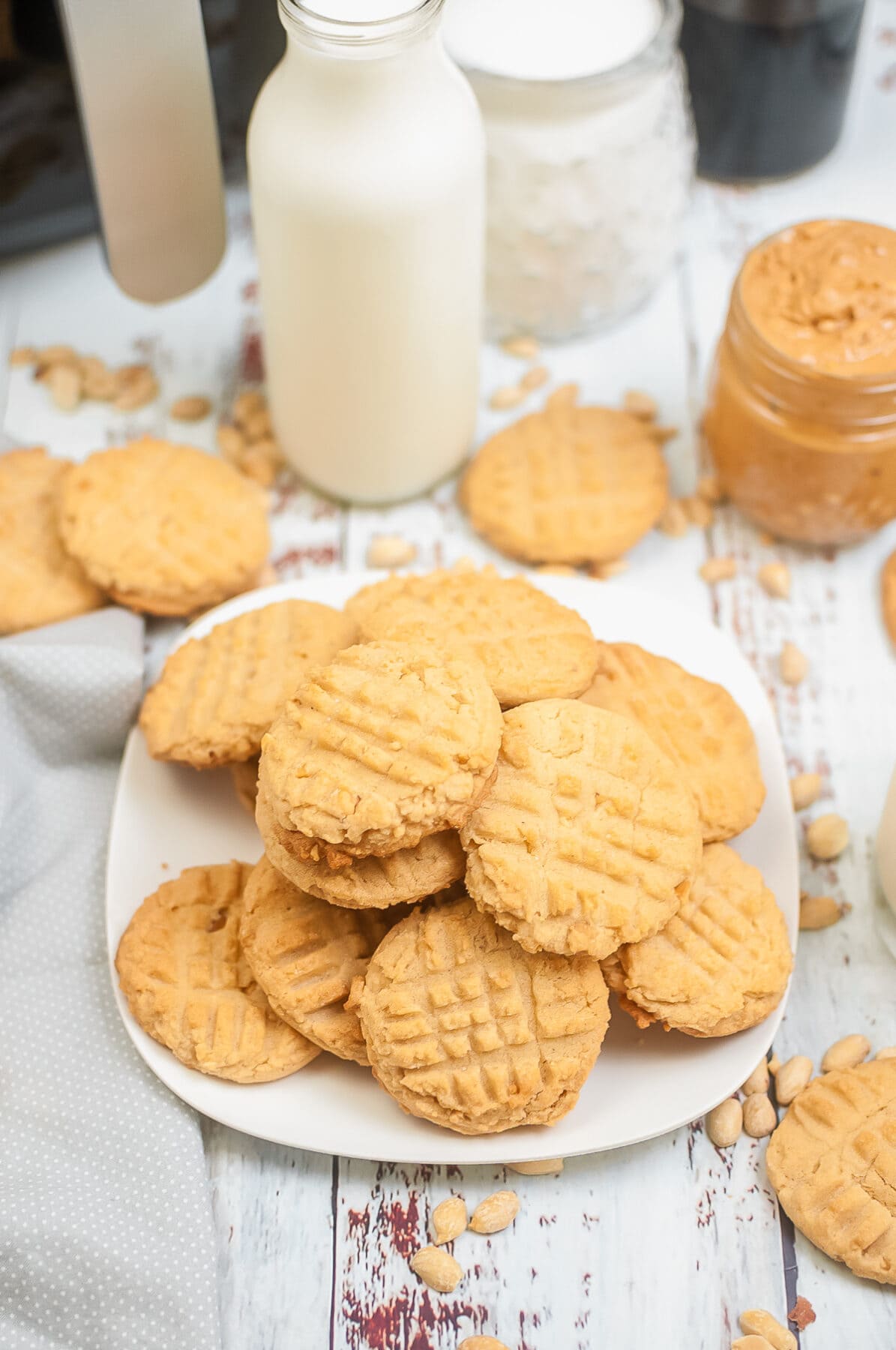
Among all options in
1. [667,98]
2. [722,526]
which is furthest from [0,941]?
[667,98]

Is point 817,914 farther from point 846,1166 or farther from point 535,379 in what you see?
point 535,379

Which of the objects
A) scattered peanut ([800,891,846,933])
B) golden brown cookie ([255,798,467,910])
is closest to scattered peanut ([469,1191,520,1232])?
golden brown cookie ([255,798,467,910])

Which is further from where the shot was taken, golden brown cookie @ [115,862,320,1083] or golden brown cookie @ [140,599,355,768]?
golden brown cookie @ [140,599,355,768]

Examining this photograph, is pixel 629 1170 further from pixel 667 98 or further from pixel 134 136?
pixel 667 98

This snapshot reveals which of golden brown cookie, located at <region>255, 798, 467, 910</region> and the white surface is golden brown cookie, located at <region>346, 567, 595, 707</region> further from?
the white surface

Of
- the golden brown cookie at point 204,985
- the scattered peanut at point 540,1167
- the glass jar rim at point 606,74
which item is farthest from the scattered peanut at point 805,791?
the glass jar rim at point 606,74

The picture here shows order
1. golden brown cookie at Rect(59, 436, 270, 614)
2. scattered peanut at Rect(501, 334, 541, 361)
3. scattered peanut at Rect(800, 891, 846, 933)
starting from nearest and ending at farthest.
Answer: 1. scattered peanut at Rect(800, 891, 846, 933)
2. golden brown cookie at Rect(59, 436, 270, 614)
3. scattered peanut at Rect(501, 334, 541, 361)

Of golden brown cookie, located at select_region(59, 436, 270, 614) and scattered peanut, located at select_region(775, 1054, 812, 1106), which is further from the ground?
golden brown cookie, located at select_region(59, 436, 270, 614)

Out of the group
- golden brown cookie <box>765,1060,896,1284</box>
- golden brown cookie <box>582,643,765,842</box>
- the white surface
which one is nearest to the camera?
golden brown cookie <box>765,1060,896,1284</box>

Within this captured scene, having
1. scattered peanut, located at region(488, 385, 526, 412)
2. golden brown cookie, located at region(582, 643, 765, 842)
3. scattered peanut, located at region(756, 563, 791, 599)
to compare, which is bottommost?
scattered peanut, located at region(756, 563, 791, 599)

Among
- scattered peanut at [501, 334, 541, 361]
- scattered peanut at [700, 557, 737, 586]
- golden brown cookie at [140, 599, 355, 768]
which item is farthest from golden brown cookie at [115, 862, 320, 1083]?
scattered peanut at [501, 334, 541, 361]
